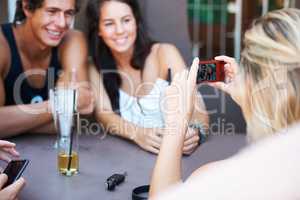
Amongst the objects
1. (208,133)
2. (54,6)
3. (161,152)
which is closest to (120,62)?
(54,6)

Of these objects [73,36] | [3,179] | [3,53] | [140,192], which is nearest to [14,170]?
[3,179]

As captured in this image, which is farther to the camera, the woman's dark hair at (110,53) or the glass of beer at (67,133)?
the woman's dark hair at (110,53)

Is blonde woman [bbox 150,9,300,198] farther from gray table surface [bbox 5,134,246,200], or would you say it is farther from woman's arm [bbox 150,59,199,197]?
gray table surface [bbox 5,134,246,200]

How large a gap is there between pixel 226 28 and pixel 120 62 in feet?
3.22

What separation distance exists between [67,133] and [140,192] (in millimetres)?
497

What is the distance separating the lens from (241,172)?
1.70 feet

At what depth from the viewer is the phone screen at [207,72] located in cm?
160

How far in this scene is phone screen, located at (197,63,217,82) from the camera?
5.24 feet

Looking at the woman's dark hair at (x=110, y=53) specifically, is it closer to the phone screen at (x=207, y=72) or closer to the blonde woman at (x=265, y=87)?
the phone screen at (x=207, y=72)

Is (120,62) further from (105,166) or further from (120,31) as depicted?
(105,166)

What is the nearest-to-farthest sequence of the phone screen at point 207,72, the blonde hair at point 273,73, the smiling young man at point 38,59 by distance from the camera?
1. the blonde hair at point 273,73
2. the phone screen at point 207,72
3. the smiling young man at point 38,59

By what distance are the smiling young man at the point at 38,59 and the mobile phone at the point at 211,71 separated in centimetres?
90

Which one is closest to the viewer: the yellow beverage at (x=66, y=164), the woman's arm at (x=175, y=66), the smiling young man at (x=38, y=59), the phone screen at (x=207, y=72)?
the phone screen at (x=207, y=72)

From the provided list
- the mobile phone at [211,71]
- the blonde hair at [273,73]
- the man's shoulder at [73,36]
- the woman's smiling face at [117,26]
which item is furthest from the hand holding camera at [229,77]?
the man's shoulder at [73,36]
